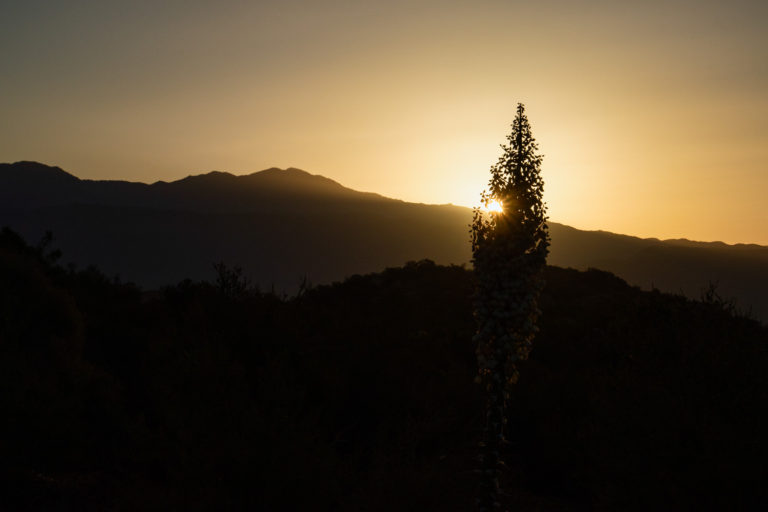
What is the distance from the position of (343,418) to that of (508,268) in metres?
6.66

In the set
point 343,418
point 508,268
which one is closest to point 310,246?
point 343,418

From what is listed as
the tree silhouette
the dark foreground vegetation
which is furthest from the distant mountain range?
the tree silhouette

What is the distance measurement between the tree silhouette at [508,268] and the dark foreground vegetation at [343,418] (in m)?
0.32

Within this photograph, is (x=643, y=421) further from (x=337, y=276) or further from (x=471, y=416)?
(x=337, y=276)

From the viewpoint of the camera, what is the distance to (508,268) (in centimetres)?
538

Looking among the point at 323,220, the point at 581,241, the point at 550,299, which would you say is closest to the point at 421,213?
the point at 323,220

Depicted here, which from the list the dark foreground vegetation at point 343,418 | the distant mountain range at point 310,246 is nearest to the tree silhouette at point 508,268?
the dark foreground vegetation at point 343,418

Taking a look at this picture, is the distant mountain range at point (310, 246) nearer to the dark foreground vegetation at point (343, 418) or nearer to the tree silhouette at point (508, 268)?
the dark foreground vegetation at point (343, 418)

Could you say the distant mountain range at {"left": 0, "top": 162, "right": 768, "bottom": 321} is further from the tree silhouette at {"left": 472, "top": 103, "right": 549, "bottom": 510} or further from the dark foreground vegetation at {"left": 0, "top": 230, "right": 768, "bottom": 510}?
the tree silhouette at {"left": 472, "top": 103, "right": 549, "bottom": 510}

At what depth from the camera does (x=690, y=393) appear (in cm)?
686

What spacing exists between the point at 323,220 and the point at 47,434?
14325cm

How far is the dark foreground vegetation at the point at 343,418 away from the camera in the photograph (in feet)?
21.6

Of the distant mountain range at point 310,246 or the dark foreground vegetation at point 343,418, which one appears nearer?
the dark foreground vegetation at point 343,418

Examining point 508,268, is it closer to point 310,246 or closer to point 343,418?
point 343,418
